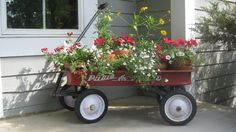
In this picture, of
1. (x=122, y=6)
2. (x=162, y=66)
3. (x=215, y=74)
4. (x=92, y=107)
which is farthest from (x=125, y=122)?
(x=215, y=74)

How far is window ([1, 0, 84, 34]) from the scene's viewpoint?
4219 millimetres

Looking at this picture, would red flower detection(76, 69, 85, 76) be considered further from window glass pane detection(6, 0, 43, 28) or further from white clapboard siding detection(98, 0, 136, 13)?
white clapboard siding detection(98, 0, 136, 13)

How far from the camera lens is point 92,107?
13.0 feet

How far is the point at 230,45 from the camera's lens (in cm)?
533

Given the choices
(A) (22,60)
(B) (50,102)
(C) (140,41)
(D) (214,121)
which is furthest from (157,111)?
(A) (22,60)

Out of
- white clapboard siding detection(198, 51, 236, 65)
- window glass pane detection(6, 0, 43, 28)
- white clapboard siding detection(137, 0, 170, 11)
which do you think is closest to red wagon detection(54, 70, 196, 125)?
window glass pane detection(6, 0, 43, 28)

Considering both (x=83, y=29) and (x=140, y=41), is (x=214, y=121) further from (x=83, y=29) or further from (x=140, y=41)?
(x=83, y=29)

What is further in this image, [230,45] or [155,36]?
[155,36]

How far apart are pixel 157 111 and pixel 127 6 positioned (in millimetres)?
1942

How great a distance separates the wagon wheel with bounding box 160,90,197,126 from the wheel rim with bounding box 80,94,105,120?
67cm

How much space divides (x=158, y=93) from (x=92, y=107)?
77 cm

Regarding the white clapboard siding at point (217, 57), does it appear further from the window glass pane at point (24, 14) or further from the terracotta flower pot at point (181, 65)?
the window glass pane at point (24, 14)

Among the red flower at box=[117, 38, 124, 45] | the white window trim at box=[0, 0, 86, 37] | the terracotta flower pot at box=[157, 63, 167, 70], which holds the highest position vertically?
the white window trim at box=[0, 0, 86, 37]

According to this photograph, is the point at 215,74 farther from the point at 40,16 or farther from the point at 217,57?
Result: the point at 40,16
